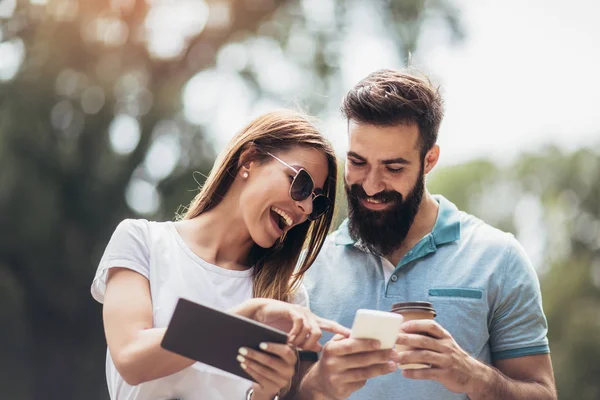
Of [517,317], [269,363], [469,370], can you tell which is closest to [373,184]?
[517,317]

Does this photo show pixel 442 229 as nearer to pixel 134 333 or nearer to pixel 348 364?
pixel 348 364

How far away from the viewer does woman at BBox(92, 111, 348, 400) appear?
90.0 inches

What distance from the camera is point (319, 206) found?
9.18 ft

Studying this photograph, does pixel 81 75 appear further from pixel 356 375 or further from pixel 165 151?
pixel 356 375

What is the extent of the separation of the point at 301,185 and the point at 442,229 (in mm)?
725

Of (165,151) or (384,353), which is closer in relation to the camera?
(384,353)

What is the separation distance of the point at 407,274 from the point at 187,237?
884 millimetres

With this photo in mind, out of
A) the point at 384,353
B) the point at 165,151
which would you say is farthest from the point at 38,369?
the point at 384,353

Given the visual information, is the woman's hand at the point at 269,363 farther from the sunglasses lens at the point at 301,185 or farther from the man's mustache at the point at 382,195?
the man's mustache at the point at 382,195

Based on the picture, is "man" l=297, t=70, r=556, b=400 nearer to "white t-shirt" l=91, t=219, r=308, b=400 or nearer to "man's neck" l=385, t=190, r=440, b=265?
"man's neck" l=385, t=190, r=440, b=265

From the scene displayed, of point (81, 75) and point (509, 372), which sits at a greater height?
point (81, 75)

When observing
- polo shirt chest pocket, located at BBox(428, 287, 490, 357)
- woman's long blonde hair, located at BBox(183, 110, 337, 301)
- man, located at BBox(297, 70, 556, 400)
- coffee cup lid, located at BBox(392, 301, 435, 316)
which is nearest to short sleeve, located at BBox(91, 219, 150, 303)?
woman's long blonde hair, located at BBox(183, 110, 337, 301)

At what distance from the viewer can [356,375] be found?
236cm

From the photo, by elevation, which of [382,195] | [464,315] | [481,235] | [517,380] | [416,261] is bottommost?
[517,380]
